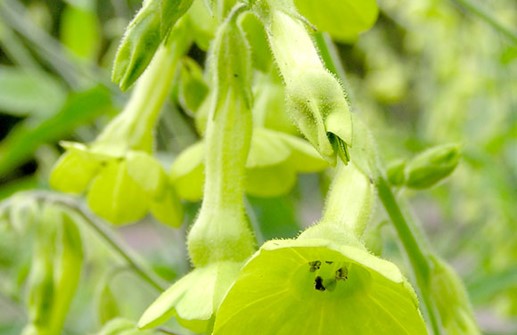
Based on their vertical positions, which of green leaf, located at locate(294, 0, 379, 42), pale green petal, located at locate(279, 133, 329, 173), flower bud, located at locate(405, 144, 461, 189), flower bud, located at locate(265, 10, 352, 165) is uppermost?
flower bud, located at locate(265, 10, 352, 165)

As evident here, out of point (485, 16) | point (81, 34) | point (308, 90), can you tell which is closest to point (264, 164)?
point (308, 90)

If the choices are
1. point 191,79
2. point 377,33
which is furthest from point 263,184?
point 377,33

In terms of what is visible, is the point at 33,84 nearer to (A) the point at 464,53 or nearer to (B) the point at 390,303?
(B) the point at 390,303

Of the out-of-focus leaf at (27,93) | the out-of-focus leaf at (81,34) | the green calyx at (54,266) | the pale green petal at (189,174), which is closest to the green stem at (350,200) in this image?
the pale green petal at (189,174)

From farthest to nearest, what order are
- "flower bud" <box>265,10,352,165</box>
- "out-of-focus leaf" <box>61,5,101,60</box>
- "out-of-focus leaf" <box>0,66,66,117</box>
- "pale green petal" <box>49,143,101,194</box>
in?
1. "out-of-focus leaf" <box>61,5,101,60</box>
2. "out-of-focus leaf" <box>0,66,66,117</box>
3. "pale green petal" <box>49,143,101,194</box>
4. "flower bud" <box>265,10,352,165</box>

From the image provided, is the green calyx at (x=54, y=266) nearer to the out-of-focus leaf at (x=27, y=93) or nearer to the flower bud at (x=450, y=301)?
Answer: the flower bud at (x=450, y=301)

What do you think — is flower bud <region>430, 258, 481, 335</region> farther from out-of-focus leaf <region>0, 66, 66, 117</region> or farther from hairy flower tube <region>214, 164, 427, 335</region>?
out-of-focus leaf <region>0, 66, 66, 117</region>

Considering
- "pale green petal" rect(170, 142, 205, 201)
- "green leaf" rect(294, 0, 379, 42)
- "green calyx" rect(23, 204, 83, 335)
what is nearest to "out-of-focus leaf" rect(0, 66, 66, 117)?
"green calyx" rect(23, 204, 83, 335)
